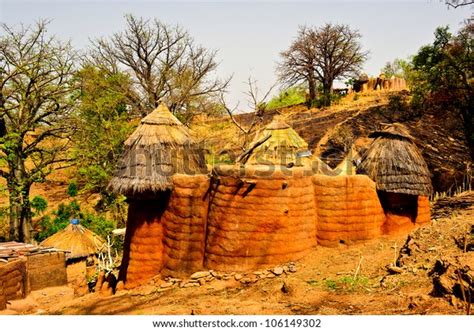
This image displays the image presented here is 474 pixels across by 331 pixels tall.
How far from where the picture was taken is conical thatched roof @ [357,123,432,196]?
32.8ft

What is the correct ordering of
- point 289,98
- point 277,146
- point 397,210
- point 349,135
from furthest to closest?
point 289,98, point 349,135, point 277,146, point 397,210

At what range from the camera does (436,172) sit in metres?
19.6

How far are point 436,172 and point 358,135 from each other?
726 centimetres

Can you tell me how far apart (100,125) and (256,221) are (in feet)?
50.7

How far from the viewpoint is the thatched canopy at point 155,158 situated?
9.69 meters

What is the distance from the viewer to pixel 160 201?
32.5 ft

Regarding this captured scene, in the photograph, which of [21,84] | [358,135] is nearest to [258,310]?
[21,84]

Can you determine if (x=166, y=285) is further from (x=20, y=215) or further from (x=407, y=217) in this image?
(x=20, y=215)

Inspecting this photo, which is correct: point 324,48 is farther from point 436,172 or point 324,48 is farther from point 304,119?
point 436,172

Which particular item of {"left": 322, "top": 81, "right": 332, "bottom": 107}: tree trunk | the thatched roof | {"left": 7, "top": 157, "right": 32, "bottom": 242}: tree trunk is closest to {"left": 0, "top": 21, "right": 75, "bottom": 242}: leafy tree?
{"left": 7, "top": 157, "right": 32, "bottom": 242}: tree trunk

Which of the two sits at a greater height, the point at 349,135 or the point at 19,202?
the point at 349,135

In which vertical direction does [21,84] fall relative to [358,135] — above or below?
above

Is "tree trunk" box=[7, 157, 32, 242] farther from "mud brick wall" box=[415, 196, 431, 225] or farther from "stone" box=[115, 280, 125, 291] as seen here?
"mud brick wall" box=[415, 196, 431, 225]

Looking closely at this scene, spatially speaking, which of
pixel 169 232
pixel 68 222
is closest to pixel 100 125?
pixel 68 222
